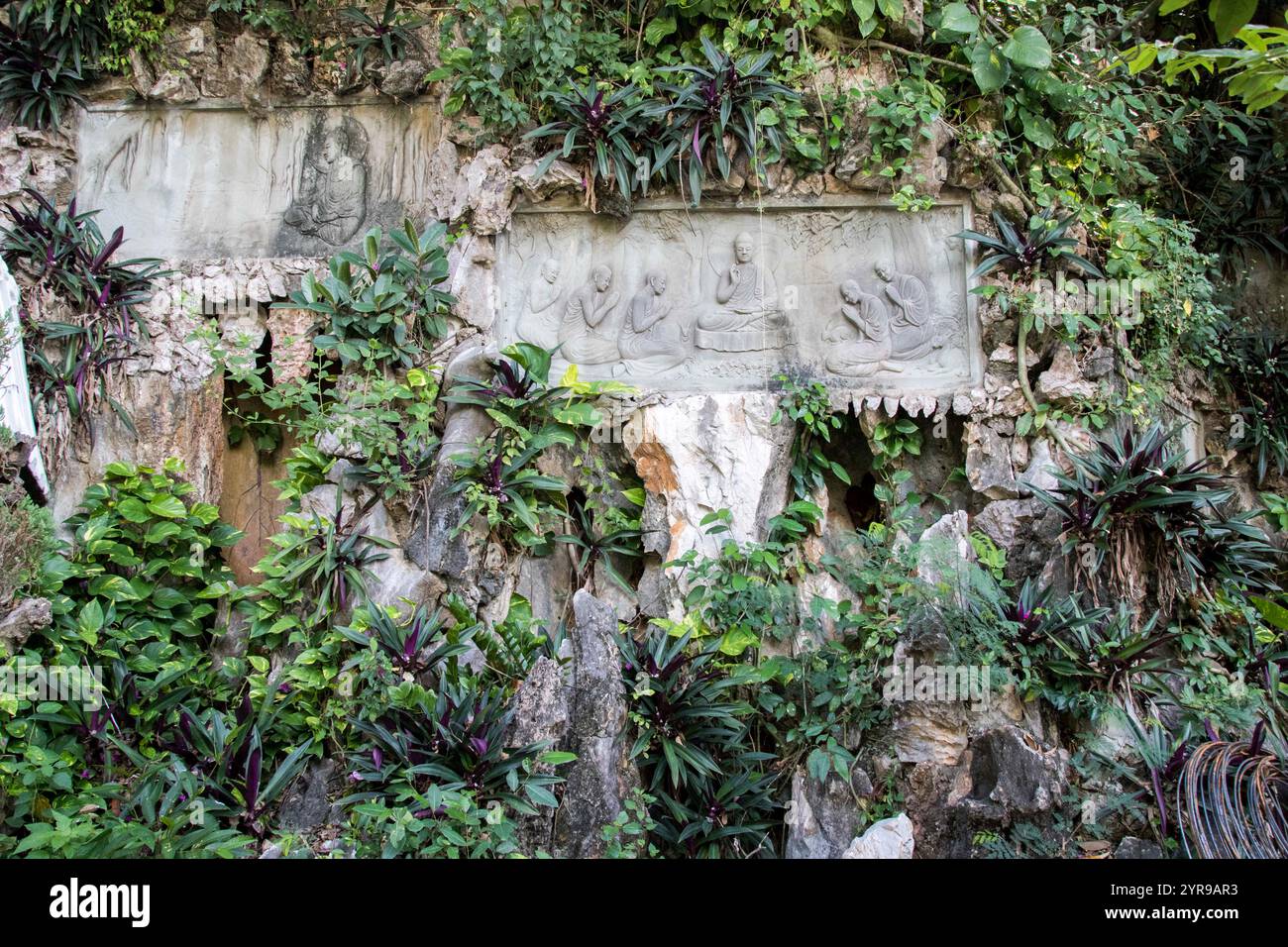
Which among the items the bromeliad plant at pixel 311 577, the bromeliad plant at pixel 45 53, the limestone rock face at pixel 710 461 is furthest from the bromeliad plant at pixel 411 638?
the bromeliad plant at pixel 45 53

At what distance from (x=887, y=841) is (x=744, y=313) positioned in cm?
424

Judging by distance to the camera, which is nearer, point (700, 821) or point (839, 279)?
point (700, 821)

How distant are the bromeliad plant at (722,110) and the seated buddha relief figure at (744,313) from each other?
2.18ft

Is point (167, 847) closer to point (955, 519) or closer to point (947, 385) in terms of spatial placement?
point (955, 519)

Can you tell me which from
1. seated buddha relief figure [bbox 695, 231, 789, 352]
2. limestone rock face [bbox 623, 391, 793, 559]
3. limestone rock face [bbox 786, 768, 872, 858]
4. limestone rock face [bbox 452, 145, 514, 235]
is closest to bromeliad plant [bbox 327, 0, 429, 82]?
limestone rock face [bbox 452, 145, 514, 235]

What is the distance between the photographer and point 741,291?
8.49 m

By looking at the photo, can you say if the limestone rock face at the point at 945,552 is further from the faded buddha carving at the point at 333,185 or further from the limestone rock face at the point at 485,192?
the faded buddha carving at the point at 333,185

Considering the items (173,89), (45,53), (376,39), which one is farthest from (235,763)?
(45,53)

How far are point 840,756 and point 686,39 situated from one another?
5.56m

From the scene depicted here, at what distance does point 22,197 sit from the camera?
27.4 feet

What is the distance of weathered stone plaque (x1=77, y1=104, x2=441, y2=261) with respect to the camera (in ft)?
29.0

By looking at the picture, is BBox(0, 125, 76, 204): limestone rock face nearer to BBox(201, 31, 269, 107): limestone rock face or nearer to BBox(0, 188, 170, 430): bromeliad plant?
BBox(0, 188, 170, 430): bromeliad plant

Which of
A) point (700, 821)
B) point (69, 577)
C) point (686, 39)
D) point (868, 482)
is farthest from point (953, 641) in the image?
point (69, 577)

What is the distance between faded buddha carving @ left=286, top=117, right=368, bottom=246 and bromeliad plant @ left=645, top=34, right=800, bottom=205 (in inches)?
102
